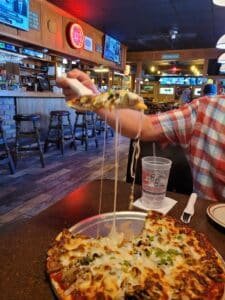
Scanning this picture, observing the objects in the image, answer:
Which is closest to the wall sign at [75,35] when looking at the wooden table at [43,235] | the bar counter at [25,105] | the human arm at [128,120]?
the bar counter at [25,105]

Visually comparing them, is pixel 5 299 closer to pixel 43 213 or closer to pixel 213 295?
pixel 43 213

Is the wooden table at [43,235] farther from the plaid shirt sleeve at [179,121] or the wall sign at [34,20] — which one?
the wall sign at [34,20]

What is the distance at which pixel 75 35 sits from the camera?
6.23 metres

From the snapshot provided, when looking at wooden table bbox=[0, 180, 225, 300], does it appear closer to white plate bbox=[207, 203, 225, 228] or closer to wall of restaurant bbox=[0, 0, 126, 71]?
white plate bbox=[207, 203, 225, 228]

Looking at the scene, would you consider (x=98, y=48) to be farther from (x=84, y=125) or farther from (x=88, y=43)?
(x=84, y=125)

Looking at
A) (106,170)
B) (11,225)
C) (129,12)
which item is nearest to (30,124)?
(106,170)

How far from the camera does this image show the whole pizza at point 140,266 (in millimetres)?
566

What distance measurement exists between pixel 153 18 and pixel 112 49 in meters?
2.52

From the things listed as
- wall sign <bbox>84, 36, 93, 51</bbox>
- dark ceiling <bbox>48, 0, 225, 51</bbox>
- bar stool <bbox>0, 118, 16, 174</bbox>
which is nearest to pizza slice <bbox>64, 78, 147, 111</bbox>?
bar stool <bbox>0, 118, 16, 174</bbox>

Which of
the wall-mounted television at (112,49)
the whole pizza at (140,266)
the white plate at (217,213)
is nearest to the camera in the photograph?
the whole pizza at (140,266)

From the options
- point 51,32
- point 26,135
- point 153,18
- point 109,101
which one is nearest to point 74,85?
point 109,101

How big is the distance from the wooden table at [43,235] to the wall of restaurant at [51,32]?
15.3 feet

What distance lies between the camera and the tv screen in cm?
430

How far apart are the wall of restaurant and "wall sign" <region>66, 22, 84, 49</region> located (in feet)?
0.33
